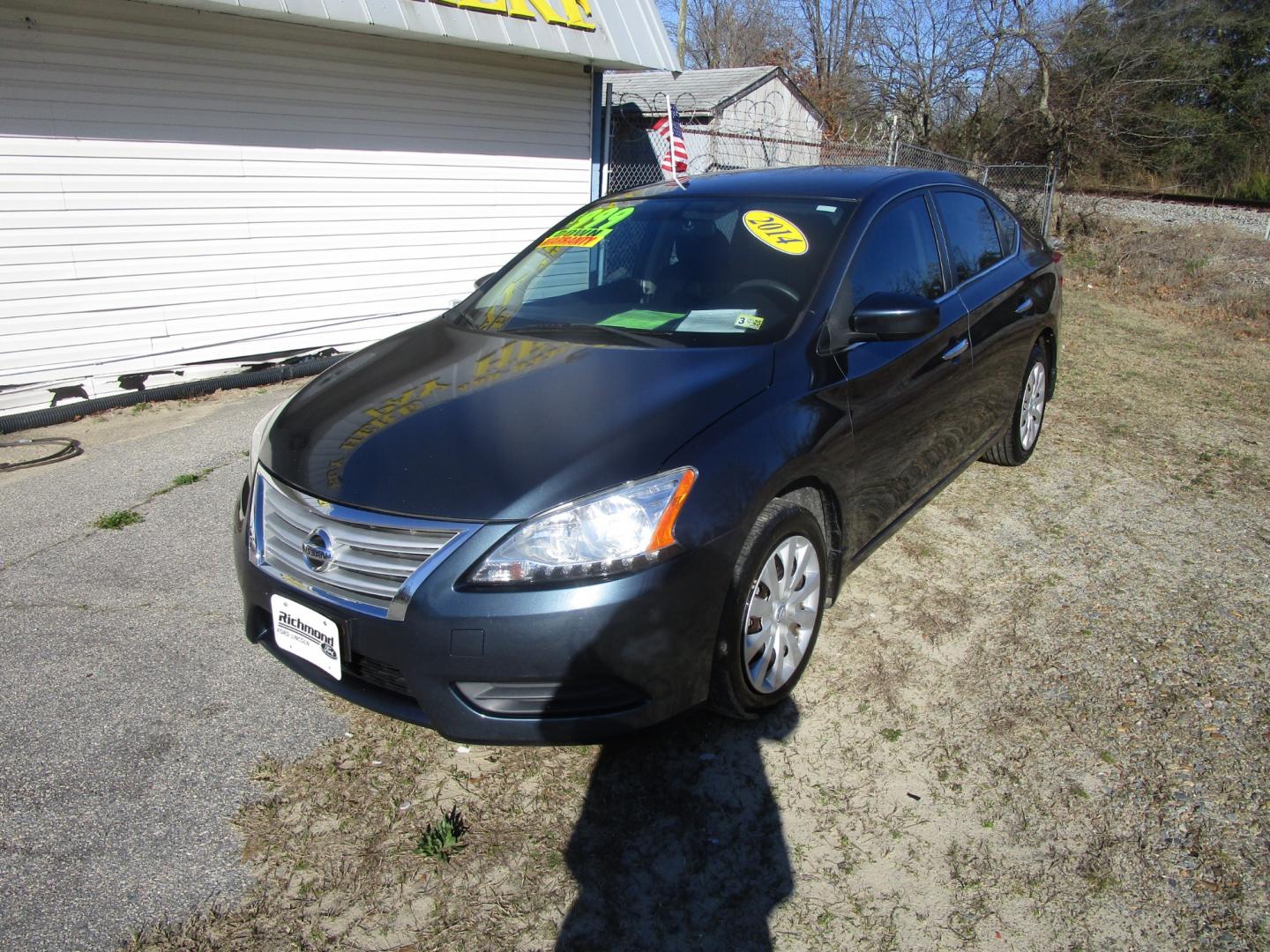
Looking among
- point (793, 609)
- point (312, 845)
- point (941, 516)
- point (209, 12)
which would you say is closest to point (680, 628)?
point (793, 609)

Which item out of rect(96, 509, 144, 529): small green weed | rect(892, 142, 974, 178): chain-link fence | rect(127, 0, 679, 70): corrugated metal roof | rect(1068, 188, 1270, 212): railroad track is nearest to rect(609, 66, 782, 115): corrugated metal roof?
rect(892, 142, 974, 178): chain-link fence

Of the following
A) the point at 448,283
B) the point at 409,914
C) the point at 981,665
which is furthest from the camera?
the point at 448,283

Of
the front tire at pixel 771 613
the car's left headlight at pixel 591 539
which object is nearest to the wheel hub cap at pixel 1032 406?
the front tire at pixel 771 613

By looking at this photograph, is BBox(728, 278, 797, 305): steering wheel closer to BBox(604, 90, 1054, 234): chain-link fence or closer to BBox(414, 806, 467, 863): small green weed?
BBox(414, 806, 467, 863): small green weed

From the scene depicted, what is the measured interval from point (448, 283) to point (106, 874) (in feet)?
24.0

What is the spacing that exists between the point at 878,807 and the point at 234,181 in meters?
6.89

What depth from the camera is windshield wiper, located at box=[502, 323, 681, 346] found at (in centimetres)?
319

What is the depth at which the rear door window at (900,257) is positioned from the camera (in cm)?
343

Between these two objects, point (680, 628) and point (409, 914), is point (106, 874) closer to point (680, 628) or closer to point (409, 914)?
point (409, 914)

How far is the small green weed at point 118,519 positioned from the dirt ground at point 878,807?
92.4 inches

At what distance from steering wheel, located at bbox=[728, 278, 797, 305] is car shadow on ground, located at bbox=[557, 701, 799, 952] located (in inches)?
57.5

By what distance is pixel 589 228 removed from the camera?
162 inches

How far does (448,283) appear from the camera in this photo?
905 centimetres

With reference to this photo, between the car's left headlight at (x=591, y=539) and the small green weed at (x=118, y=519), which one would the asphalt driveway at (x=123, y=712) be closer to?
the small green weed at (x=118, y=519)
